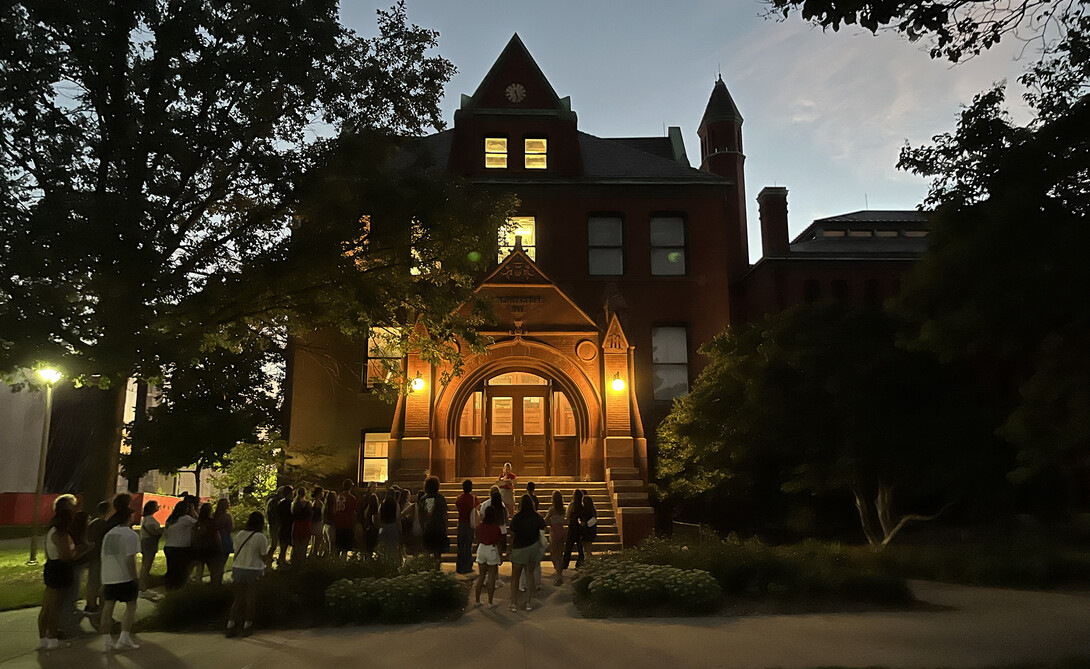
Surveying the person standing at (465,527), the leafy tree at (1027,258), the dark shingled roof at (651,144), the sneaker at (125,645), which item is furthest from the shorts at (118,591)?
the dark shingled roof at (651,144)

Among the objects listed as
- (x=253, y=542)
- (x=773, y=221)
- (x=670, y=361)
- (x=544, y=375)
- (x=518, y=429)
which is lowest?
(x=253, y=542)

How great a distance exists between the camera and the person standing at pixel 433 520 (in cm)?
1413

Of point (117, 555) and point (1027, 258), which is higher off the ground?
point (1027, 258)

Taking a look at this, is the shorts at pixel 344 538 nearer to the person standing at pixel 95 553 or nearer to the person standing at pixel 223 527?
the person standing at pixel 223 527

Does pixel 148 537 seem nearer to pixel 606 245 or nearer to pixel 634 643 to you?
pixel 634 643

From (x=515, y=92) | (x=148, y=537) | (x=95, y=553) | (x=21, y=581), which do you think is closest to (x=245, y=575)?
(x=95, y=553)

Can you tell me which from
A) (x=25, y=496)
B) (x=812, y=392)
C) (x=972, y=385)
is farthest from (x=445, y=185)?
(x=25, y=496)

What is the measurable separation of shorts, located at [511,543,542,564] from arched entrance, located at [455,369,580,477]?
35.1 ft

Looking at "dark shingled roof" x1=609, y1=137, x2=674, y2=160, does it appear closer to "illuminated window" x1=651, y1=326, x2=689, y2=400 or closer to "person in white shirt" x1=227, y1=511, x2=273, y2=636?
"illuminated window" x1=651, y1=326, x2=689, y2=400

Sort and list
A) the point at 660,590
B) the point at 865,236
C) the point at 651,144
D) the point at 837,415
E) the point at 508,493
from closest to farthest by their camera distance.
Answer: the point at 660,590 < the point at 508,493 < the point at 837,415 < the point at 865,236 < the point at 651,144

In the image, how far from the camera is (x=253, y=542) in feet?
31.4

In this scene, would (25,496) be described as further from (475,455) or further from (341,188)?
(341,188)

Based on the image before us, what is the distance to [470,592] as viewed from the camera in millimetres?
12773

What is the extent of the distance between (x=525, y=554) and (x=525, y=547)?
96mm
